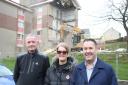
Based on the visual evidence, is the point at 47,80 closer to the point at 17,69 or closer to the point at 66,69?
the point at 66,69

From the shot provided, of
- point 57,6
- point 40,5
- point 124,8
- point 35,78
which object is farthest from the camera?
point 57,6

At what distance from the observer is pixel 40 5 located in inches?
2264

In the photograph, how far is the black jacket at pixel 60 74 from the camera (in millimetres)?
5430

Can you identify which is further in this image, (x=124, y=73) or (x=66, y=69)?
(x=124, y=73)

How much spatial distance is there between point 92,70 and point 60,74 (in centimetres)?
65

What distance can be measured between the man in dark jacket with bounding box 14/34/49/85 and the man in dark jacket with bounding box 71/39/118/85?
1.02m

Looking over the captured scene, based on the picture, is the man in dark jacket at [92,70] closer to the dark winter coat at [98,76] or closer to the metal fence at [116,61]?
the dark winter coat at [98,76]

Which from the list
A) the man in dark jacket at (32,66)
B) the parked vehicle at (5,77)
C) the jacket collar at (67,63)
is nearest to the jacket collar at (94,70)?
the jacket collar at (67,63)

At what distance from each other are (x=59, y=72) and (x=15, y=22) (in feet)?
161

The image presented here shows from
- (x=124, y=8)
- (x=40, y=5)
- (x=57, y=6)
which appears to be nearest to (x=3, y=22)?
(x=40, y=5)

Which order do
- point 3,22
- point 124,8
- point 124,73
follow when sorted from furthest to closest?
1. point 3,22
2. point 124,8
3. point 124,73

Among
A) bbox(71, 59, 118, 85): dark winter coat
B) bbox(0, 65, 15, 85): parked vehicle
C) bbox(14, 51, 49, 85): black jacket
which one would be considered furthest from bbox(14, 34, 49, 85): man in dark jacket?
bbox(0, 65, 15, 85): parked vehicle

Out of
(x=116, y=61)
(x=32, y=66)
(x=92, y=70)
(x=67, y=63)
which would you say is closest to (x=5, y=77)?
(x=32, y=66)

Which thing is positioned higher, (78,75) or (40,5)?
(40,5)
